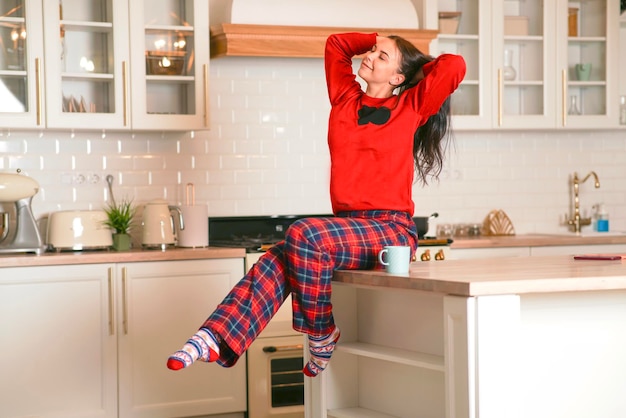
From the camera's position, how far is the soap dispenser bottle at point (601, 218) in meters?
5.65

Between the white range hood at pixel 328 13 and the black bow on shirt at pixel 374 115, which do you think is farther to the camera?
the white range hood at pixel 328 13

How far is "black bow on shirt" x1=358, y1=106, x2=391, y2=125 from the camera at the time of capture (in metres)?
2.89

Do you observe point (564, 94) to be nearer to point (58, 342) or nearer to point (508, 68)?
point (508, 68)

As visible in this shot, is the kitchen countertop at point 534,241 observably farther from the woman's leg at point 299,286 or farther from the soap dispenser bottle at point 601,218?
the woman's leg at point 299,286

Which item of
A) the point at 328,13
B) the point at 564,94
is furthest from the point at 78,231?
the point at 564,94

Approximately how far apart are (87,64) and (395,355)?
8.56 feet

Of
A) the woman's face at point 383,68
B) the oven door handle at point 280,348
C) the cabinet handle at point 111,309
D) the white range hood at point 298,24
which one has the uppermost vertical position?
the white range hood at point 298,24

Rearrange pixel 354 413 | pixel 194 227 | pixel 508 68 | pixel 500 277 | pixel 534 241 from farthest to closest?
pixel 508 68 < pixel 534 241 < pixel 194 227 < pixel 354 413 < pixel 500 277

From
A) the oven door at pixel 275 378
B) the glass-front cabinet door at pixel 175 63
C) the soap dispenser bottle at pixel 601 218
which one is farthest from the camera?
the soap dispenser bottle at pixel 601 218

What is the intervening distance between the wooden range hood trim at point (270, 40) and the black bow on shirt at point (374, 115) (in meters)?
1.92

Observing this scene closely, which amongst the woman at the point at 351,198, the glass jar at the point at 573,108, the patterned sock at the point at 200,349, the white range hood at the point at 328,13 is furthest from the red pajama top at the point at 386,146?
the glass jar at the point at 573,108

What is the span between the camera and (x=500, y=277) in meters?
2.37

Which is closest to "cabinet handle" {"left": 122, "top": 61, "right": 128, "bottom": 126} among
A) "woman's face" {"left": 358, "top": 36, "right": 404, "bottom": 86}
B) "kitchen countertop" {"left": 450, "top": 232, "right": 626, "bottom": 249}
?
"kitchen countertop" {"left": 450, "top": 232, "right": 626, "bottom": 249}

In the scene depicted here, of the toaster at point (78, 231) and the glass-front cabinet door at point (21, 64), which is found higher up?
the glass-front cabinet door at point (21, 64)
